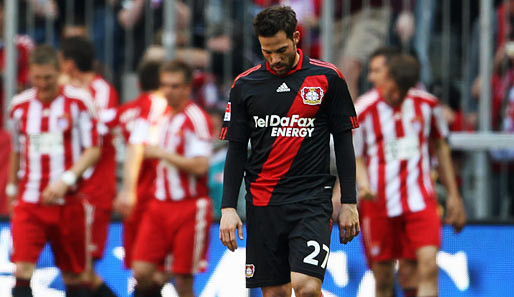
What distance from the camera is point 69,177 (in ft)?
Result: 24.3

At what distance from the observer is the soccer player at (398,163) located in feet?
25.0

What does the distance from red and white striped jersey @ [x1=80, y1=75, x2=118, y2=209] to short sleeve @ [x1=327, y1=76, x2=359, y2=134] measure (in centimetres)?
294

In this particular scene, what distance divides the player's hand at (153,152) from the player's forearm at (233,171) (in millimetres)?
Answer: 2309

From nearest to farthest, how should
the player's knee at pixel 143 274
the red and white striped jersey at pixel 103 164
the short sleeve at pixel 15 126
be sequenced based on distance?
1. the short sleeve at pixel 15 126
2. the player's knee at pixel 143 274
3. the red and white striped jersey at pixel 103 164

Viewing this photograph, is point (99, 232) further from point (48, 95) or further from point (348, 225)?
point (348, 225)

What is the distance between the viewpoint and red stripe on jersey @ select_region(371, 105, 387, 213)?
7.70 m

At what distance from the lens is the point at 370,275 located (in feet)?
27.5

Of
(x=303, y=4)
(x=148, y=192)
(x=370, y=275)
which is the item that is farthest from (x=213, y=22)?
(x=370, y=275)

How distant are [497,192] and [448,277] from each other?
119 centimetres

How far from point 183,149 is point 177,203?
0.44m

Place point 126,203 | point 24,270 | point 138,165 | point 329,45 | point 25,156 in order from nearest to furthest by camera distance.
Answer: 1. point 24,270
2. point 25,156
3. point 126,203
4. point 138,165
5. point 329,45

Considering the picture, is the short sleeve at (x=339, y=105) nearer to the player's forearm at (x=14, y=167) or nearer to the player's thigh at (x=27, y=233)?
the player's thigh at (x=27, y=233)

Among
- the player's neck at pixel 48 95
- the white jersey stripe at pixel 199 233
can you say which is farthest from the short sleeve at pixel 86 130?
the white jersey stripe at pixel 199 233

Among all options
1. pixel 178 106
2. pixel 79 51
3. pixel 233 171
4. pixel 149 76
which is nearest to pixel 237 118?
pixel 233 171
